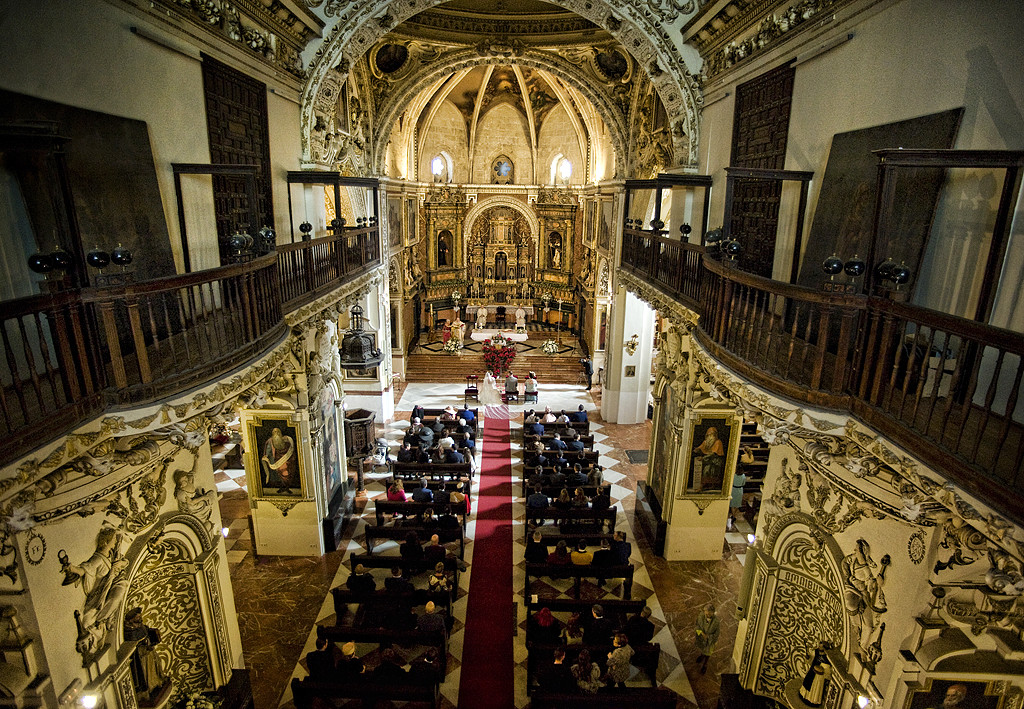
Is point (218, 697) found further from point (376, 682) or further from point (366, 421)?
point (366, 421)

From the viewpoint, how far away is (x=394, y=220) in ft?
68.5

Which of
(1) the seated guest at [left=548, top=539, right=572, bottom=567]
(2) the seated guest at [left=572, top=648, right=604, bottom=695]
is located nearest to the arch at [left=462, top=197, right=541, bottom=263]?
(1) the seated guest at [left=548, top=539, right=572, bottom=567]

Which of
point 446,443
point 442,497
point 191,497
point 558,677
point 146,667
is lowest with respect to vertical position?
point 558,677

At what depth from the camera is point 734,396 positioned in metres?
6.09

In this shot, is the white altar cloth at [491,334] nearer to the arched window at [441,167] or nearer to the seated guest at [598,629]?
the arched window at [441,167]

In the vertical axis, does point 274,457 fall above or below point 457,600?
above

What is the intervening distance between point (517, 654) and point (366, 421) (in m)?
6.99

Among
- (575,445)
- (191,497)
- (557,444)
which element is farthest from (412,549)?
(575,445)

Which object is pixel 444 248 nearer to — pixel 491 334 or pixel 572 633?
A: pixel 491 334

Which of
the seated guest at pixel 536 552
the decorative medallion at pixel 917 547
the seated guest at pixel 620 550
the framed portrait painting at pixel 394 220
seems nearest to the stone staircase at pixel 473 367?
the framed portrait painting at pixel 394 220

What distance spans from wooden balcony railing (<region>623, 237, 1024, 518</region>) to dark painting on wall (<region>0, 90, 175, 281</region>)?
641 centimetres

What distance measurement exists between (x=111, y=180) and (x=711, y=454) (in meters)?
9.68

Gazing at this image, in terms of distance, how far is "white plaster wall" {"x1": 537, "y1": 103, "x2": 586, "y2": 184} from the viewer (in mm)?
25188

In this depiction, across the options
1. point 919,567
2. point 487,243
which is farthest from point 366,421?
point 487,243
